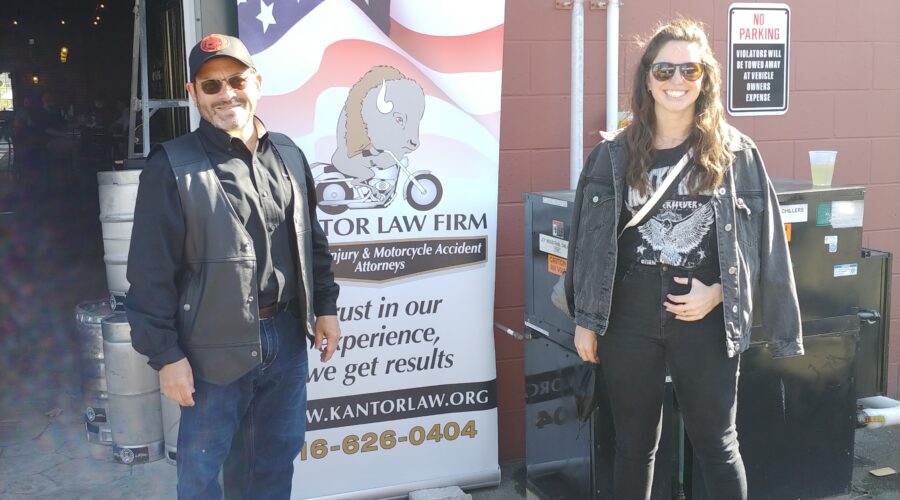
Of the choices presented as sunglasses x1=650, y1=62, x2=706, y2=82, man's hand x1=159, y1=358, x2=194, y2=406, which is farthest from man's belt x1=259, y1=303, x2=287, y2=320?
sunglasses x1=650, y1=62, x2=706, y2=82

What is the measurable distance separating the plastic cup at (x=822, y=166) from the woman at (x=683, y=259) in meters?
0.83

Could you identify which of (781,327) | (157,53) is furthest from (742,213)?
(157,53)

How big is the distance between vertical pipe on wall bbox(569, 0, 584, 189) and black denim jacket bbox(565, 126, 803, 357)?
1.22 meters

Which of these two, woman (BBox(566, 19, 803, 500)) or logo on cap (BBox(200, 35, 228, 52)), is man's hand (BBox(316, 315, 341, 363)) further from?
logo on cap (BBox(200, 35, 228, 52))

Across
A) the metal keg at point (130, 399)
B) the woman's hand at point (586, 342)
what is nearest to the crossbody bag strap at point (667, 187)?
the woman's hand at point (586, 342)

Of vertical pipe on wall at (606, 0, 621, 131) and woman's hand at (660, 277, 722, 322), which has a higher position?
vertical pipe on wall at (606, 0, 621, 131)

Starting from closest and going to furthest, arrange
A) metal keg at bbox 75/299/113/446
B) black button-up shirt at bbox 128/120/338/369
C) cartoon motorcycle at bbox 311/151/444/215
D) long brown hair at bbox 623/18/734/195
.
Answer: black button-up shirt at bbox 128/120/338/369 → long brown hair at bbox 623/18/734/195 → cartoon motorcycle at bbox 311/151/444/215 → metal keg at bbox 75/299/113/446

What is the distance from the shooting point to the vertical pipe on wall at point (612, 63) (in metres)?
3.92

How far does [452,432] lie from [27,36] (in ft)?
50.9

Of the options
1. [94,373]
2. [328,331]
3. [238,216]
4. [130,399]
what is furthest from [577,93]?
[94,373]

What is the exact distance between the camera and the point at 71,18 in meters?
16.0

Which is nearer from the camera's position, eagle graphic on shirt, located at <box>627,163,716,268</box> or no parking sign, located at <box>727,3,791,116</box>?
eagle graphic on shirt, located at <box>627,163,716,268</box>

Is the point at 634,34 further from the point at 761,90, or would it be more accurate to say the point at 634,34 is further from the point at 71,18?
the point at 71,18

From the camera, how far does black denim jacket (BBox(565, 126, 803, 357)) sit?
253cm
